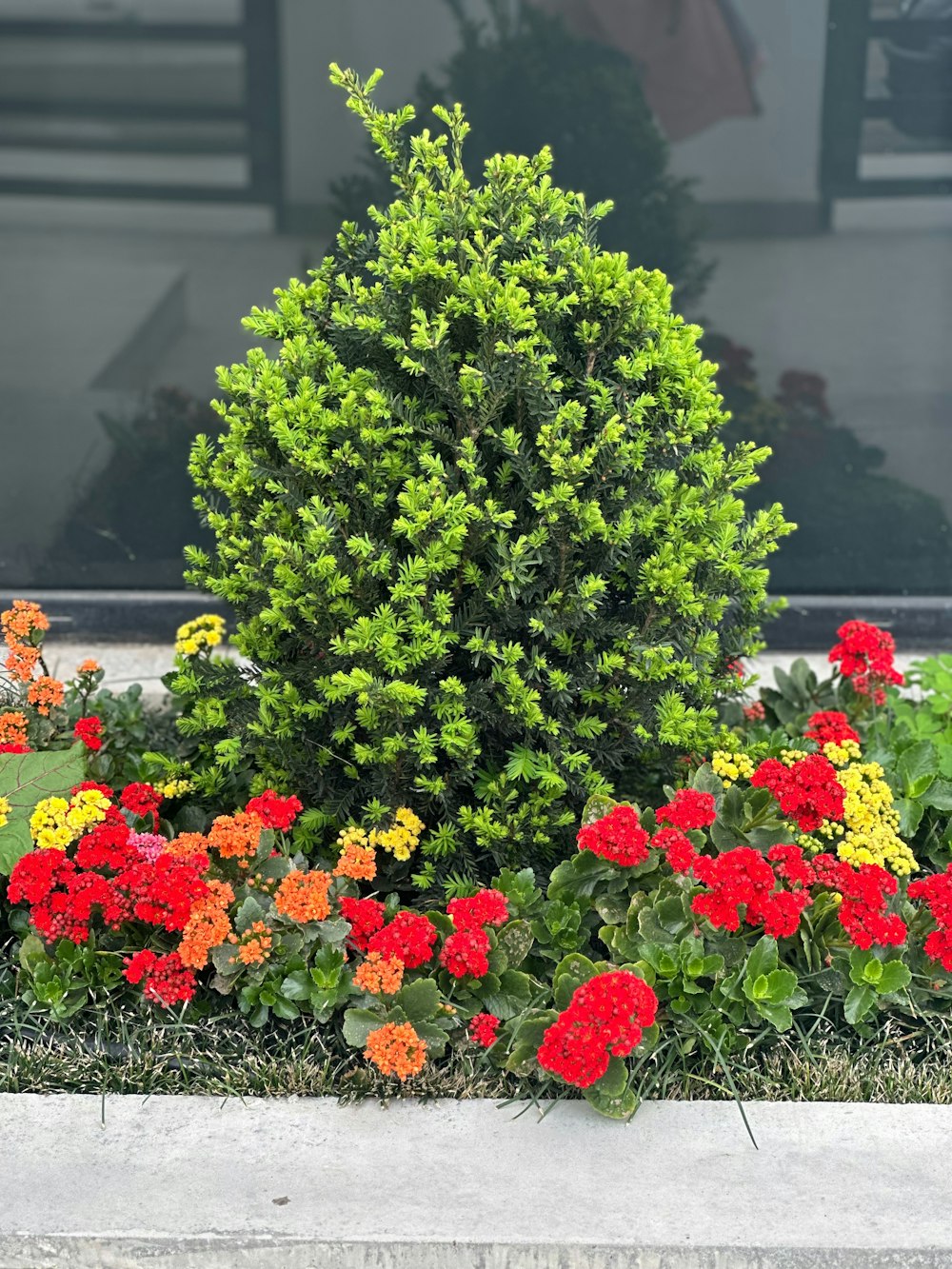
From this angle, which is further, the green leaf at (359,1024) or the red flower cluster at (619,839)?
the red flower cluster at (619,839)

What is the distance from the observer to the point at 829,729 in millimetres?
3139

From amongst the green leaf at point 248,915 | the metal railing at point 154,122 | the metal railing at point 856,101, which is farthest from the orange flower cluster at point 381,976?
the metal railing at point 856,101

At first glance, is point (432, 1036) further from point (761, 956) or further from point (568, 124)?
point (568, 124)

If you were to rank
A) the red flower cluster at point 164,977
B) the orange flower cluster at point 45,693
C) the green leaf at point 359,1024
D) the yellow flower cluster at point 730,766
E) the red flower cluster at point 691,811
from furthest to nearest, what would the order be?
the orange flower cluster at point 45,693, the yellow flower cluster at point 730,766, the red flower cluster at point 691,811, the red flower cluster at point 164,977, the green leaf at point 359,1024

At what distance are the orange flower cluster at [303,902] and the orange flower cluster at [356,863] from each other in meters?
0.06

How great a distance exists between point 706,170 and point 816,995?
2.88 meters

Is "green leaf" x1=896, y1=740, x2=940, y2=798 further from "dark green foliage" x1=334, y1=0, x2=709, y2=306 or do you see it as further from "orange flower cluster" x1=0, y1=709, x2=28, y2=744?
"dark green foliage" x1=334, y1=0, x2=709, y2=306

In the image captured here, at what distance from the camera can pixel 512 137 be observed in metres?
4.38

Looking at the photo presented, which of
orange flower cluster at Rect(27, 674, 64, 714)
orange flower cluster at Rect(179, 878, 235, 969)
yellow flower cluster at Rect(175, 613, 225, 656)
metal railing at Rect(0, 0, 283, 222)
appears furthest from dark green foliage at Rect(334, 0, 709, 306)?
orange flower cluster at Rect(179, 878, 235, 969)

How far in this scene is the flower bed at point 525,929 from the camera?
241cm

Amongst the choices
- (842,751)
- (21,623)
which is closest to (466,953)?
(842,751)

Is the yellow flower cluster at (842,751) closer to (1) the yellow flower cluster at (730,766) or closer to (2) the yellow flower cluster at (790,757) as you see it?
(2) the yellow flower cluster at (790,757)

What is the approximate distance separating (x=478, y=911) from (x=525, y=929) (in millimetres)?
161

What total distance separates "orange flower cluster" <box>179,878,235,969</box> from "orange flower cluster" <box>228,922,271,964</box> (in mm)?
34
